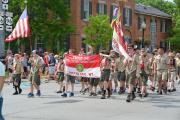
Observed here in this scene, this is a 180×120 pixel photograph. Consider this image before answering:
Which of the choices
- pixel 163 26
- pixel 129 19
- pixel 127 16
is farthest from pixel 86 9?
pixel 163 26

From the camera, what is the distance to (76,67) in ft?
65.0

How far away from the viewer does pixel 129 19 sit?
55250mm

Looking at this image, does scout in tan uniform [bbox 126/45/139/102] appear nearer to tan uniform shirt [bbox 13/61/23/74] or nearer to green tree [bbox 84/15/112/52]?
tan uniform shirt [bbox 13/61/23/74]

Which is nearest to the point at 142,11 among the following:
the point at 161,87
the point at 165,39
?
the point at 165,39

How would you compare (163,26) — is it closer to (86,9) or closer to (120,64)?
(86,9)

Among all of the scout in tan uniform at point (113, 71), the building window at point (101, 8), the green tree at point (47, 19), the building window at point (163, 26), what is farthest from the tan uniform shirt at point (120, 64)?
the building window at point (163, 26)

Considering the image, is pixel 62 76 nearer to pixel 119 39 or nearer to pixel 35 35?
pixel 119 39

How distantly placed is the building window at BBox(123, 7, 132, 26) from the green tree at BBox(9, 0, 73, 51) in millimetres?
13136

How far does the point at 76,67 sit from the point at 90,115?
6291 millimetres

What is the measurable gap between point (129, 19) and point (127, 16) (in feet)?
2.05

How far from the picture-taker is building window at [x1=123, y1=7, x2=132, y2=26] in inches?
2130

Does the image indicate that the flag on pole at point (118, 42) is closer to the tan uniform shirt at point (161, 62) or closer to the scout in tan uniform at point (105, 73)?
the scout in tan uniform at point (105, 73)

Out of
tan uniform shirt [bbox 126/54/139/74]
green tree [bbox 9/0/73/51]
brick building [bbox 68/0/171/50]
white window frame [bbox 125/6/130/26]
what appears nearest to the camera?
tan uniform shirt [bbox 126/54/139/74]

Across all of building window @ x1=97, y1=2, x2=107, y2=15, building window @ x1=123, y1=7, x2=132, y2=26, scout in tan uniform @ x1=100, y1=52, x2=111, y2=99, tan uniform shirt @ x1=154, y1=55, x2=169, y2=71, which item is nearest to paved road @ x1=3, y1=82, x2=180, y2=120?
scout in tan uniform @ x1=100, y1=52, x2=111, y2=99
